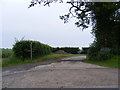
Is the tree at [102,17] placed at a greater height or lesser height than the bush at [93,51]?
greater

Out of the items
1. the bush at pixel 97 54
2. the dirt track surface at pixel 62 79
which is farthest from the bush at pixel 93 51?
the dirt track surface at pixel 62 79

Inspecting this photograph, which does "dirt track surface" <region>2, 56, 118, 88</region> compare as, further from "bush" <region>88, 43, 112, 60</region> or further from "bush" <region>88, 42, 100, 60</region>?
"bush" <region>88, 42, 100, 60</region>

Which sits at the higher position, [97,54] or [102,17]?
[102,17]

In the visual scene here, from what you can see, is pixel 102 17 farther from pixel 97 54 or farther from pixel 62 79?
pixel 62 79

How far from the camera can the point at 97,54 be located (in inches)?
624

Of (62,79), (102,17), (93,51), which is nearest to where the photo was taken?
(62,79)

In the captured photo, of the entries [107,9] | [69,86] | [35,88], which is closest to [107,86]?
[69,86]

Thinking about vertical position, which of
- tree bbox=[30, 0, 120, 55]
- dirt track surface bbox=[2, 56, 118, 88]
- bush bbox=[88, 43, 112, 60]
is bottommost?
dirt track surface bbox=[2, 56, 118, 88]

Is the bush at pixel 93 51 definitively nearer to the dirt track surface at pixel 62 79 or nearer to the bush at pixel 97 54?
the bush at pixel 97 54


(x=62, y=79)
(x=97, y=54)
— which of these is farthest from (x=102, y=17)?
(x=62, y=79)

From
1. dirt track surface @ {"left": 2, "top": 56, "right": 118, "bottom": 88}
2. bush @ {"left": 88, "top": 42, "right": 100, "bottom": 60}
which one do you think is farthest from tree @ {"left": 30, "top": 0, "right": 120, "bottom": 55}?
dirt track surface @ {"left": 2, "top": 56, "right": 118, "bottom": 88}

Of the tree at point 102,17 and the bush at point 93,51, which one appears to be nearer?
the tree at point 102,17

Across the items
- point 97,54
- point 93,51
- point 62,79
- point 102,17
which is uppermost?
point 102,17

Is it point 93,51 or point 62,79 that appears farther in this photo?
point 93,51
